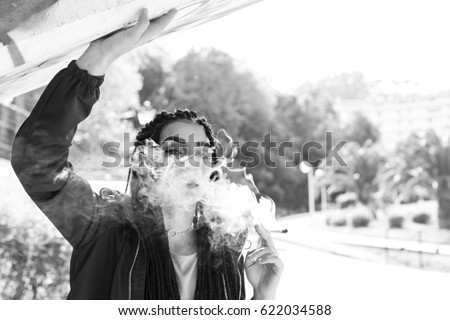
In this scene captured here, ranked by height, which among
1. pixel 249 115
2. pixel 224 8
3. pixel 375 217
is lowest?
pixel 375 217

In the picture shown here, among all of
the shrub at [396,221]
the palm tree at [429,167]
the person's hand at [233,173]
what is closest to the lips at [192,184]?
the person's hand at [233,173]

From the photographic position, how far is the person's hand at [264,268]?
108 centimetres

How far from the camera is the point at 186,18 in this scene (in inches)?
45.7

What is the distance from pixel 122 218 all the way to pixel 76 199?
0.12m

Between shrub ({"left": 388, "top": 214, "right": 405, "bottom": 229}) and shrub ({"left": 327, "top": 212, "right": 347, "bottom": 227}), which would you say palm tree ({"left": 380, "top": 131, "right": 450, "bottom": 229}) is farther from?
shrub ({"left": 327, "top": 212, "right": 347, "bottom": 227})

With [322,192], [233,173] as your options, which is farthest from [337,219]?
[233,173]

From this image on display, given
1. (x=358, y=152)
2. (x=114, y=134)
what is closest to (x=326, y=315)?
(x=114, y=134)

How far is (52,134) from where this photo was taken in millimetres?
851

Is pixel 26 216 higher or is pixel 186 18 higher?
pixel 186 18

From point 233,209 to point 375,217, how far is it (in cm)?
2082

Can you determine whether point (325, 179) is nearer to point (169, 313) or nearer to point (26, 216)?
point (26, 216)

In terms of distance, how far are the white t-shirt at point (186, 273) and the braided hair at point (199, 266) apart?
1 cm

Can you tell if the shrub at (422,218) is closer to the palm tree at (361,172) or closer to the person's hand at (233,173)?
the palm tree at (361,172)

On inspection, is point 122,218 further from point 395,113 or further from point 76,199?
point 395,113
